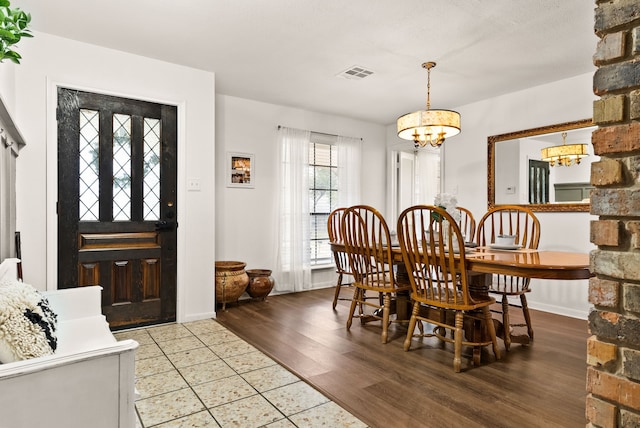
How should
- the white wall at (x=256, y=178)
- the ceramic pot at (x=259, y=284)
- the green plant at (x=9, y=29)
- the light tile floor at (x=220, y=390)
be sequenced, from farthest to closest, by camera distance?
the white wall at (x=256, y=178)
the ceramic pot at (x=259, y=284)
the light tile floor at (x=220, y=390)
the green plant at (x=9, y=29)

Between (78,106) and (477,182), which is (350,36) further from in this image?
(477,182)

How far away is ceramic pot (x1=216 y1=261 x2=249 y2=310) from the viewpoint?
3816 millimetres

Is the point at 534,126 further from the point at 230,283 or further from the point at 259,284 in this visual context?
the point at 230,283

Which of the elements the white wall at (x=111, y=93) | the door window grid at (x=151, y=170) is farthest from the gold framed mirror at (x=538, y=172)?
the door window grid at (x=151, y=170)

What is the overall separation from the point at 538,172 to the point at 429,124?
63.9 inches

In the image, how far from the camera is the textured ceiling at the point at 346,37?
97.6 inches

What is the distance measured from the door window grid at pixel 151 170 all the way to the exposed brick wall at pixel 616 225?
10.5ft

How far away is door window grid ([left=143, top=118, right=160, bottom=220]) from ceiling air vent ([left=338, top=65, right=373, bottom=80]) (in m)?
1.79

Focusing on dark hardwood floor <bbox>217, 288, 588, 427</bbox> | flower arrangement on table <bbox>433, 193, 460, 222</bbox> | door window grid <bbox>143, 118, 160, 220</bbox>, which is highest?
door window grid <bbox>143, 118, 160, 220</bbox>

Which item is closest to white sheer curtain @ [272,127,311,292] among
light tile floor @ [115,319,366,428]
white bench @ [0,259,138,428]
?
light tile floor @ [115,319,366,428]

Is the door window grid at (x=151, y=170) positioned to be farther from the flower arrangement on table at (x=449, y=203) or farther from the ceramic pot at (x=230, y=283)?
the flower arrangement on table at (x=449, y=203)

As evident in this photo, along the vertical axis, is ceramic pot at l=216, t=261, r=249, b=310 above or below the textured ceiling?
below

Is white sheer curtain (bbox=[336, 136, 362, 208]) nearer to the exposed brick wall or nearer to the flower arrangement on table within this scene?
the flower arrangement on table

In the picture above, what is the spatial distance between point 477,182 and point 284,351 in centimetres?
314
